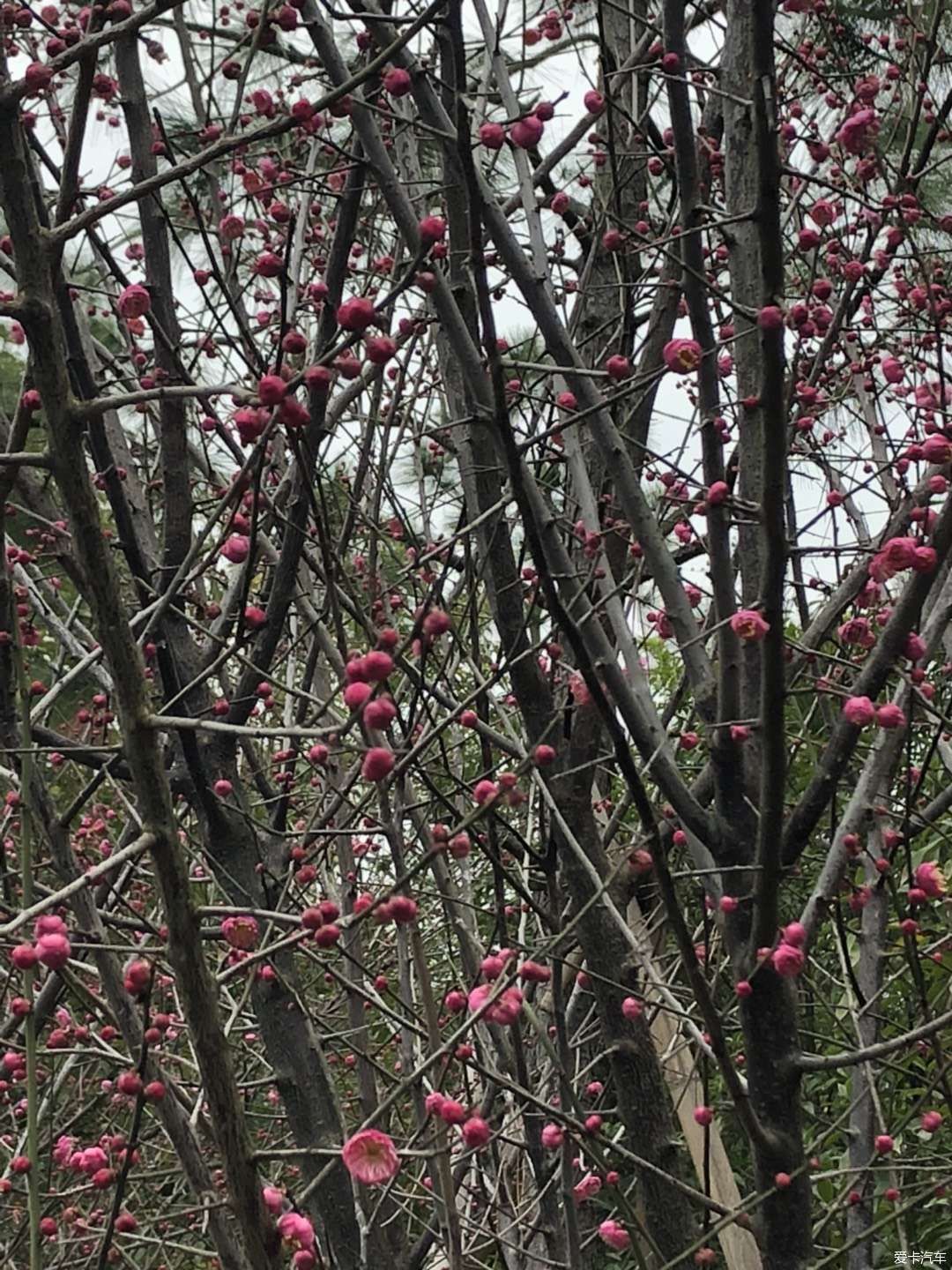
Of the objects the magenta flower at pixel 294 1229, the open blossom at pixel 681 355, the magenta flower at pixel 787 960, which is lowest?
the magenta flower at pixel 294 1229

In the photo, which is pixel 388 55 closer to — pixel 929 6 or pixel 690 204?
pixel 690 204

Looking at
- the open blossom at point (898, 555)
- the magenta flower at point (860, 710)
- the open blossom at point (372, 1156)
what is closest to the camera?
the open blossom at point (372, 1156)

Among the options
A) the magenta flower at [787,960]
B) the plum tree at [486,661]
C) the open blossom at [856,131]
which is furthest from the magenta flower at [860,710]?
the open blossom at [856,131]

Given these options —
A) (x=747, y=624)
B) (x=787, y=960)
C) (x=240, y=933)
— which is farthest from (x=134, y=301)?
(x=787, y=960)

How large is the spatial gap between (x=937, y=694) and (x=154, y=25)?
3484 millimetres

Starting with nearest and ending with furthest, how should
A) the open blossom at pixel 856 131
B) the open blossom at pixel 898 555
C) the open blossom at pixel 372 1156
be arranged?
the open blossom at pixel 372 1156 → the open blossom at pixel 898 555 → the open blossom at pixel 856 131

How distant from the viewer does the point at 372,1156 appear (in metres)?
1.41

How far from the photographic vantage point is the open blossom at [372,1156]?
4.58 feet

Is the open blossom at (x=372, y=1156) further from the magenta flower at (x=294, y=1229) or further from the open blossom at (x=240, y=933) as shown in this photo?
the open blossom at (x=240, y=933)

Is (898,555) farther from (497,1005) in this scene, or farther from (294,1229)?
(294,1229)

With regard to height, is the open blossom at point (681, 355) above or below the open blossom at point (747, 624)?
above

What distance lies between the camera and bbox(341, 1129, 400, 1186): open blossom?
4.58 feet

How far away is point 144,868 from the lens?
13.7 feet

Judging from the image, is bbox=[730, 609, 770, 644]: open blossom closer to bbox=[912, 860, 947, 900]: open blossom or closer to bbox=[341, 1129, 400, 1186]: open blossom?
bbox=[912, 860, 947, 900]: open blossom
